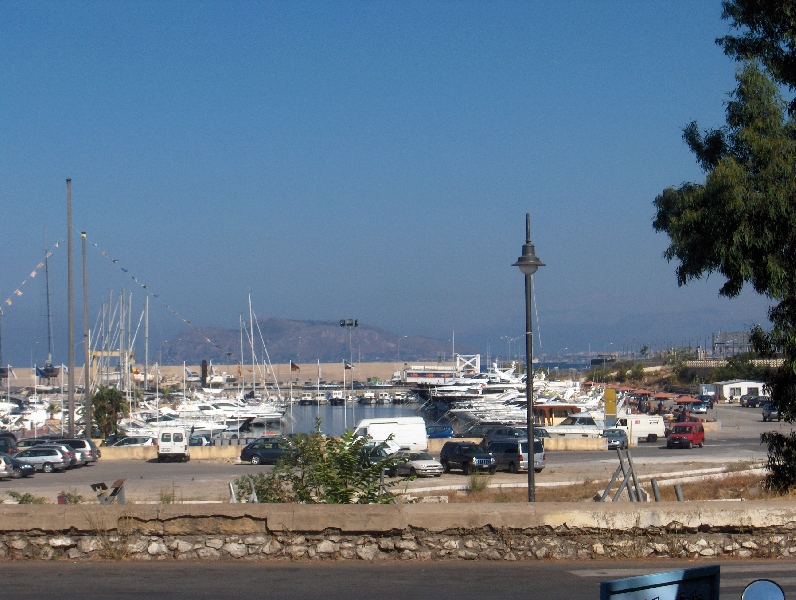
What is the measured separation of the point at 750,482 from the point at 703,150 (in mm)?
12914

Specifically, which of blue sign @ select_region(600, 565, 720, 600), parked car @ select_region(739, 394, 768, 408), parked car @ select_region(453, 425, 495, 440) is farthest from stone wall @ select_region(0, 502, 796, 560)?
parked car @ select_region(739, 394, 768, 408)

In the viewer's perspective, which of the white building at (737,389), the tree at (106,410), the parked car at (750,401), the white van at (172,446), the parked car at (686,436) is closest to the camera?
the white van at (172,446)

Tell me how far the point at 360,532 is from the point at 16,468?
3215 centimetres

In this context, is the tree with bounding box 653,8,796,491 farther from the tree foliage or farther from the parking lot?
the parking lot

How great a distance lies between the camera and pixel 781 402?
49.1 feet

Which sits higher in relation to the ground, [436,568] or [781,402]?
[781,402]

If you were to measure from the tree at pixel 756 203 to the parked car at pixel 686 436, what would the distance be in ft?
108

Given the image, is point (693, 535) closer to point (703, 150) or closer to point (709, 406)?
point (703, 150)

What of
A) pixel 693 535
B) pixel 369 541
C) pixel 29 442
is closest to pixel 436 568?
pixel 369 541

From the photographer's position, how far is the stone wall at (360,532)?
30.0 feet

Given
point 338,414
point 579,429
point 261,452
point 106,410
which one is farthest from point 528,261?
point 338,414

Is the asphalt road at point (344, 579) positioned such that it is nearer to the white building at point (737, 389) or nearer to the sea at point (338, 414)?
the sea at point (338, 414)

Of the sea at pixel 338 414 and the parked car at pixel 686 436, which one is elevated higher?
the parked car at pixel 686 436

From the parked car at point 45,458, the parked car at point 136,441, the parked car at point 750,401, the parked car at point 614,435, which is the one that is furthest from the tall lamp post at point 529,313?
the parked car at point 750,401
